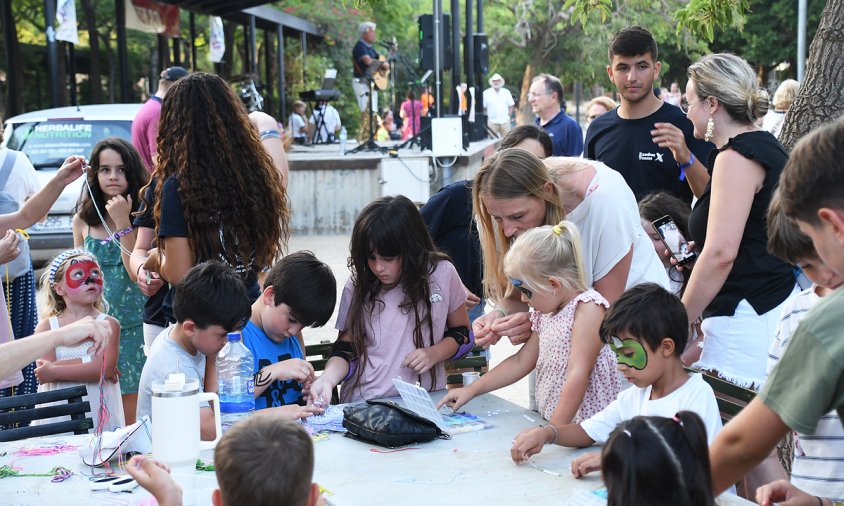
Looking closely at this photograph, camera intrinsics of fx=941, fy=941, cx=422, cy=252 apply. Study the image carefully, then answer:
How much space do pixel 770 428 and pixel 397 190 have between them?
42.1ft

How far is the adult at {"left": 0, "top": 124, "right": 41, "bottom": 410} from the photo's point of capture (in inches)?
208

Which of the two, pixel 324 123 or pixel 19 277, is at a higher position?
pixel 324 123

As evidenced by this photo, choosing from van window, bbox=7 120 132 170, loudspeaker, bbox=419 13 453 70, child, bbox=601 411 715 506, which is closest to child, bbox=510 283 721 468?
child, bbox=601 411 715 506

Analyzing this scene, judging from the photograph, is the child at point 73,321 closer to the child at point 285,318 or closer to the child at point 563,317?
the child at point 285,318

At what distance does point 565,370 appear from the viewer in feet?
10.9

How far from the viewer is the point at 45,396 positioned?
11.8 ft

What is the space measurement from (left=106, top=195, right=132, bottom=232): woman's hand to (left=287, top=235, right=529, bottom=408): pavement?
1.43 metres

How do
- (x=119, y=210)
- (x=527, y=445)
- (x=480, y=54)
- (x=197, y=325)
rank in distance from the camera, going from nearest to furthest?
(x=527, y=445)
(x=197, y=325)
(x=119, y=210)
(x=480, y=54)

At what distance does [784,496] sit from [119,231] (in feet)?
→ 12.4

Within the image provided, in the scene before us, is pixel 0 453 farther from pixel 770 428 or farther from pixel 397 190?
pixel 397 190

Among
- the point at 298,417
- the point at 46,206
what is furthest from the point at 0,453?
the point at 46,206

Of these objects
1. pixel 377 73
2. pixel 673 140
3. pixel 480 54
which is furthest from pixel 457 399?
pixel 480 54

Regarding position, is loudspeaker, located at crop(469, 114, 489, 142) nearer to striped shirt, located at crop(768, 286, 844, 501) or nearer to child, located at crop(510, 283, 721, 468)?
child, located at crop(510, 283, 721, 468)

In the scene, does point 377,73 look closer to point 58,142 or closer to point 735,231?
point 58,142
